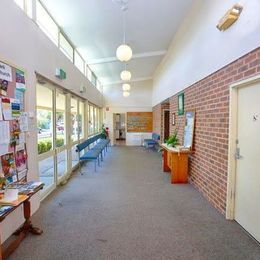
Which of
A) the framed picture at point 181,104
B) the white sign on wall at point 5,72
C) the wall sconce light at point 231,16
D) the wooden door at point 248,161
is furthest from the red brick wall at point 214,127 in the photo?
the white sign on wall at point 5,72

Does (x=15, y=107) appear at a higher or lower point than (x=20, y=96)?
lower

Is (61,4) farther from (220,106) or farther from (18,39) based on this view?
(220,106)

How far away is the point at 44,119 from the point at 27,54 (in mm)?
1344

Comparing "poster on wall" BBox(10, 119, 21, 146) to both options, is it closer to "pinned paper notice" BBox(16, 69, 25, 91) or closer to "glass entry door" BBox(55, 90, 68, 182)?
"pinned paper notice" BBox(16, 69, 25, 91)

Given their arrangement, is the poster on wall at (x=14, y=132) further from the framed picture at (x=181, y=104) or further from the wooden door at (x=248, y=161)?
the framed picture at (x=181, y=104)

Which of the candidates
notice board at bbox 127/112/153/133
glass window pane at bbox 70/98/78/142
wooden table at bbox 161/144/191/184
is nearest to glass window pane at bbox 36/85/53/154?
glass window pane at bbox 70/98/78/142

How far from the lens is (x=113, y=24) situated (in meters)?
4.52

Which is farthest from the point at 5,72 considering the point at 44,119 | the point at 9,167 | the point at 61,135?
the point at 61,135

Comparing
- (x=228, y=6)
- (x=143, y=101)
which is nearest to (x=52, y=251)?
(x=228, y=6)

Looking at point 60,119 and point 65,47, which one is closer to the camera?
point 60,119

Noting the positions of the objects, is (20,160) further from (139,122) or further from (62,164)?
(139,122)

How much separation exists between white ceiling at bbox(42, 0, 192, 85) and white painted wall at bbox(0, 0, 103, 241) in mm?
780

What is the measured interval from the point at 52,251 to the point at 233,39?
10.9ft

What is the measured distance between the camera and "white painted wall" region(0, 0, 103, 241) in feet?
7.78
